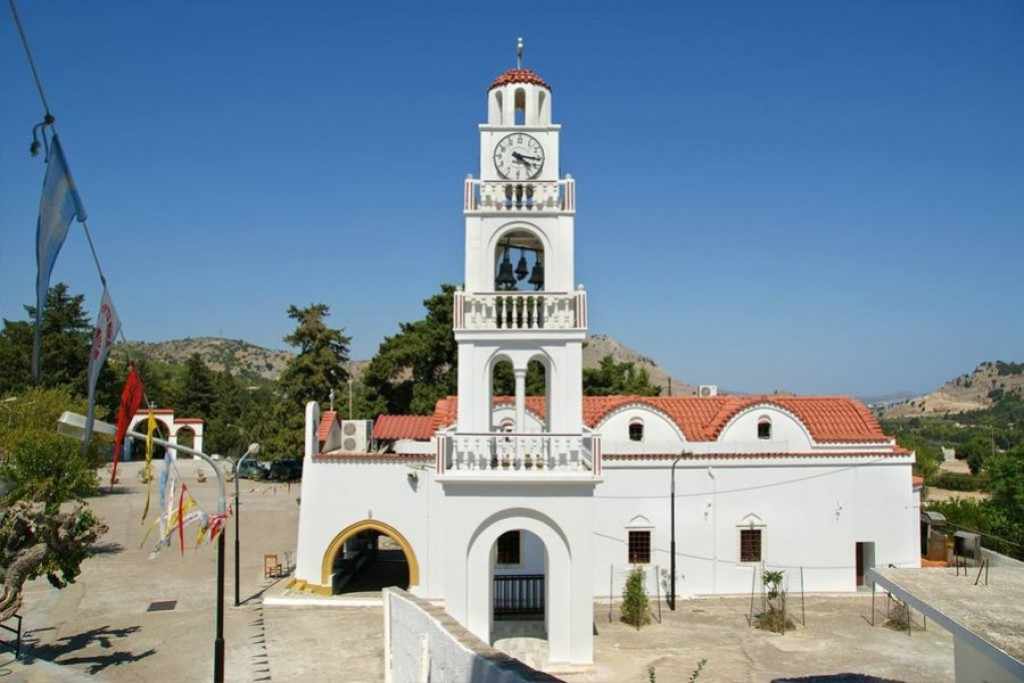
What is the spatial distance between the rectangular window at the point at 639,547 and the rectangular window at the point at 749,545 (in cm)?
258

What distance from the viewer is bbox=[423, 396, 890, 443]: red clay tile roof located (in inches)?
959

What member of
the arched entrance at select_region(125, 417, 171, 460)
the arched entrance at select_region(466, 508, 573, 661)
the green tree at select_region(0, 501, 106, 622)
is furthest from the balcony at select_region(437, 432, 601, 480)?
the arched entrance at select_region(125, 417, 171, 460)

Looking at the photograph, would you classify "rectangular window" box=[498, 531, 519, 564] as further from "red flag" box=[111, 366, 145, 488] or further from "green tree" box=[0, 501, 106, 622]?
"red flag" box=[111, 366, 145, 488]

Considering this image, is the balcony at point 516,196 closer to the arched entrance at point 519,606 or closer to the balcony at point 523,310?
the balcony at point 523,310

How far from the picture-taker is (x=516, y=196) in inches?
630

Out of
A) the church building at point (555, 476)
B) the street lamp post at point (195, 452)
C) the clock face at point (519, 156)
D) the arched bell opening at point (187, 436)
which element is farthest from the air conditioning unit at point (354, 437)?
the arched bell opening at point (187, 436)

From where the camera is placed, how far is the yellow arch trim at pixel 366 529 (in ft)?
72.6

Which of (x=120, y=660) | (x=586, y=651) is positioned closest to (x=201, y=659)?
(x=120, y=660)

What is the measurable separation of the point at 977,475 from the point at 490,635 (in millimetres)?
64136

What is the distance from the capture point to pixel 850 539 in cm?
2344

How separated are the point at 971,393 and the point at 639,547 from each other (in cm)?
19171

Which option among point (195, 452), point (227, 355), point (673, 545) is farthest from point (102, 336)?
point (227, 355)

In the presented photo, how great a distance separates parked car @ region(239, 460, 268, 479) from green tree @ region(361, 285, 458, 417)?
31.6 feet

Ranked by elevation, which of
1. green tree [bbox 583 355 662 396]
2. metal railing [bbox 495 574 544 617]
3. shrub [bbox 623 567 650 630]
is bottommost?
shrub [bbox 623 567 650 630]
